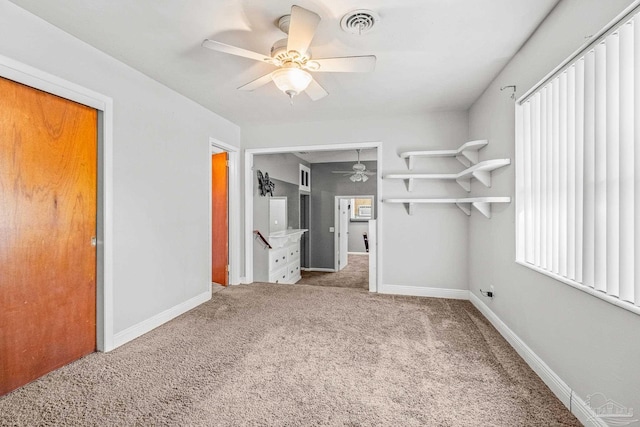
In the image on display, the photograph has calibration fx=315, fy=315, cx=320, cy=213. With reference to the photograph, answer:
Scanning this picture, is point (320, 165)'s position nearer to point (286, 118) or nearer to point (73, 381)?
point (286, 118)

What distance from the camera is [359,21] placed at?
6.72 feet

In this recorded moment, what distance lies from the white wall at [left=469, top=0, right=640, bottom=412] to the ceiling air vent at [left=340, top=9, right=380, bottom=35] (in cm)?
112

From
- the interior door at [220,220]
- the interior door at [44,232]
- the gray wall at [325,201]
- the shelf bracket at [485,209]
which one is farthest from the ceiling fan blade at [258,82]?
the gray wall at [325,201]

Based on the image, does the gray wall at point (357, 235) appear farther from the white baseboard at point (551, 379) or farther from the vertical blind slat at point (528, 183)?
the vertical blind slat at point (528, 183)

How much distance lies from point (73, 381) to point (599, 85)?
11.5 feet

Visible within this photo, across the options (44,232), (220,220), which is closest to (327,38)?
(44,232)

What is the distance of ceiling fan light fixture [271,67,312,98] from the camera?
2146mm

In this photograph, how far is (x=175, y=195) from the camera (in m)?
3.32

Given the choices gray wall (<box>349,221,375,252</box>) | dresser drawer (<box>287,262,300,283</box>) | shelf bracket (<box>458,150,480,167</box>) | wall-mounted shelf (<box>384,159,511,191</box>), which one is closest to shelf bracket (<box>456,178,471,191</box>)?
wall-mounted shelf (<box>384,159,511,191</box>)

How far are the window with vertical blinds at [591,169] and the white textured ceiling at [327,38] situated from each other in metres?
0.62

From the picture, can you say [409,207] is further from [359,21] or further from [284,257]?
[284,257]

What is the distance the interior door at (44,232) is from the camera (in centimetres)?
193

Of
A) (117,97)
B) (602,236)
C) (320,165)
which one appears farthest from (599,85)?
(320,165)

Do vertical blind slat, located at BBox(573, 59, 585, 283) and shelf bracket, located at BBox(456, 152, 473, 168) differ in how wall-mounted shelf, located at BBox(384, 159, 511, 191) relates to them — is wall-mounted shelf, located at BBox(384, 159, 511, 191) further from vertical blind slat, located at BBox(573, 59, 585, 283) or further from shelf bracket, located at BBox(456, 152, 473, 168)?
vertical blind slat, located at BBox(573, 59, 585, 283)
